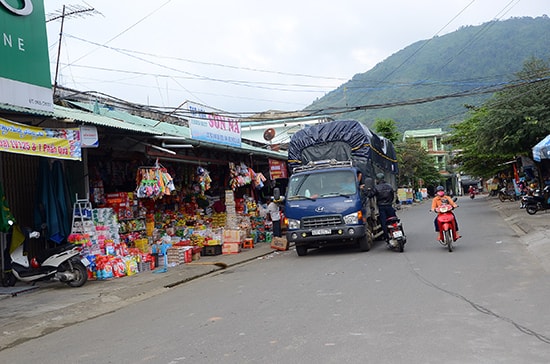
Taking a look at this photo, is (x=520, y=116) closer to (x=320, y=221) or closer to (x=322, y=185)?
(x=322, y=185)

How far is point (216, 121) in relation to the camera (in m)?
14.8

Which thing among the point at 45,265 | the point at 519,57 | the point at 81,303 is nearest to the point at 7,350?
the point at 81,303

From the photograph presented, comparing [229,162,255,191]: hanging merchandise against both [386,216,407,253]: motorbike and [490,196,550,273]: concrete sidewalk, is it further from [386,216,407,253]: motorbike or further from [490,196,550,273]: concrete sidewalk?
[490,196,550,273]: concrete sidewalk

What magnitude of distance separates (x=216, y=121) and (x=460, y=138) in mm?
28000

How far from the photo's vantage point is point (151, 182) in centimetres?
1249

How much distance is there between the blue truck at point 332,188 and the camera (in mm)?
12578

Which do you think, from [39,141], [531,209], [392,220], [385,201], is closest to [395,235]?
[392,220]

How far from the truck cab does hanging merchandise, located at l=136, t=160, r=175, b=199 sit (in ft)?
10.7

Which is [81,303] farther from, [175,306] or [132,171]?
[132,171]

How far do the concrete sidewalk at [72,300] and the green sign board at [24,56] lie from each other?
143 inches

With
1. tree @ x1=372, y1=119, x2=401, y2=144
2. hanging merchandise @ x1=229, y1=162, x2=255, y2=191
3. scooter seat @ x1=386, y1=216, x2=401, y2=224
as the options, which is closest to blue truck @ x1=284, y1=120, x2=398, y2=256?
scooter seat @ x1=386, y1=216, x2=401, y2=224

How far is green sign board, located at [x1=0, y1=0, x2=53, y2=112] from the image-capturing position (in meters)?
9.00

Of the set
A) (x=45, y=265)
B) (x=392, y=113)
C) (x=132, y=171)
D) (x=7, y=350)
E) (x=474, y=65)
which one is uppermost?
(x=474, y=65)

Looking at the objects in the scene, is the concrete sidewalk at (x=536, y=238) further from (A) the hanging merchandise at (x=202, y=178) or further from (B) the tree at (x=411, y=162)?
(B) the tree at (x=411, y=162)
